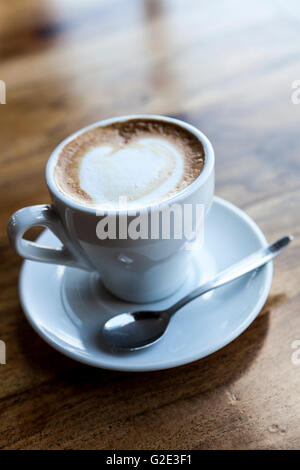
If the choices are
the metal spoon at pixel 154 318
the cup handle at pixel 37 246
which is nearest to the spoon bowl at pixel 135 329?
the metal spoon at pixel 154 318

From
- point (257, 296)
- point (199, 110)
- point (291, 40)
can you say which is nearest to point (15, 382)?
point (257, 296)

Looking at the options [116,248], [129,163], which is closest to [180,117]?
[129,163]

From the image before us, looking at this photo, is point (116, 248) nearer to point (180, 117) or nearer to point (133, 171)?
point (133, 171)

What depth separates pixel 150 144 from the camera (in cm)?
70

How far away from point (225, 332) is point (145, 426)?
144 mm

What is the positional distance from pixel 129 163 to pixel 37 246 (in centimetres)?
17

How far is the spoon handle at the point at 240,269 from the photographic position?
2.12 feet

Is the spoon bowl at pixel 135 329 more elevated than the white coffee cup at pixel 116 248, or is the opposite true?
the white coffee cup at pixel 116 248

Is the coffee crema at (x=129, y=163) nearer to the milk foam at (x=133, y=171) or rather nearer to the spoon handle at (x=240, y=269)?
the milk foam at (x=133, y=171)

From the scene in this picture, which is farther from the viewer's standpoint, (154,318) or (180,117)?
(180,117)

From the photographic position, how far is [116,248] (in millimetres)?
597

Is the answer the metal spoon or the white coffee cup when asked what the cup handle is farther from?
the metal spoon

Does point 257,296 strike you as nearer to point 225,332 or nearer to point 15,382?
point 225,332
